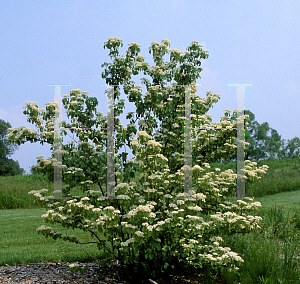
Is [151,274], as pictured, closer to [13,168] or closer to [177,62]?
[177,62]

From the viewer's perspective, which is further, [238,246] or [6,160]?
[6,160]

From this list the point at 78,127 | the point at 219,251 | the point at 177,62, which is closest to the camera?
the point at 219,251

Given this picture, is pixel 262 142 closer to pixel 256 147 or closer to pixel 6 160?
pixel 256 147

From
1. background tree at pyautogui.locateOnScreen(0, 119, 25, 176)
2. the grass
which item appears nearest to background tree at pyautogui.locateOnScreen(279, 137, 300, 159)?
the grass

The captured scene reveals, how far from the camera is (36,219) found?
29.2ft

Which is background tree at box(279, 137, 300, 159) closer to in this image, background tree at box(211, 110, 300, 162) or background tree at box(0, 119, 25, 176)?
background tree at box(211, 110, 300, 162)

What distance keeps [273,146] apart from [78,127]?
24652 mm

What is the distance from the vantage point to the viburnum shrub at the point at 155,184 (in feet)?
11.8

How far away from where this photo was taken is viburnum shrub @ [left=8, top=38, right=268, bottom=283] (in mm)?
3604

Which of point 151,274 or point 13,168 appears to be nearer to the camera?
point 151,274

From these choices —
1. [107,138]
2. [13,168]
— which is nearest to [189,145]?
[107,138]

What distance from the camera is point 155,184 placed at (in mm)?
3906

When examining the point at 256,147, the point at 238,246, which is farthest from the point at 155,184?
the point at 256,147

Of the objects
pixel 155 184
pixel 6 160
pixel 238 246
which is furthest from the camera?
pixel 6 160
